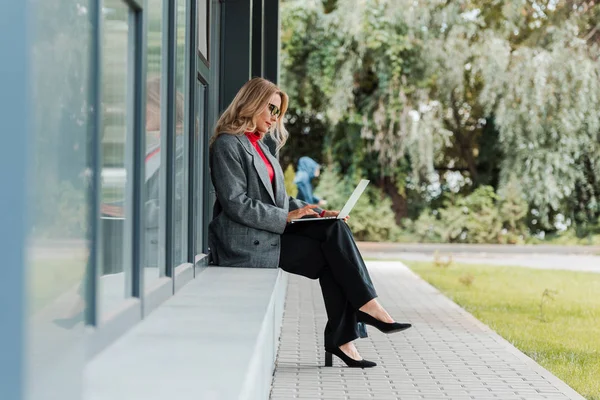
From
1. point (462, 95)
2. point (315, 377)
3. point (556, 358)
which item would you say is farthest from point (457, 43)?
point (315, 377)

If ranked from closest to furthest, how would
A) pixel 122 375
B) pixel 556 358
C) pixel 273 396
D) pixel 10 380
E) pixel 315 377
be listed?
pixel 10 380 → pixel 122 375 → pixel 273 396 → pixel 315 377 → pixel 556 358

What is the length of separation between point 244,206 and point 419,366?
4.12ft

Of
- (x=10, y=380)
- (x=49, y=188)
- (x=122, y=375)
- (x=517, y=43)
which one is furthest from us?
(x=517, y=43)

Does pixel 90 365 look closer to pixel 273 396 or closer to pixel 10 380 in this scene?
pixel 10 380

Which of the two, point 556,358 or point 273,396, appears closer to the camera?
point 273,396

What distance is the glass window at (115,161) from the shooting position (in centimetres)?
265

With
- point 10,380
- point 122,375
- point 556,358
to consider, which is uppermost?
point 10,380

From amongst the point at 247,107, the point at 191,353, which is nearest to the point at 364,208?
the point at 247,107

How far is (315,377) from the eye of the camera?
466 centimetres

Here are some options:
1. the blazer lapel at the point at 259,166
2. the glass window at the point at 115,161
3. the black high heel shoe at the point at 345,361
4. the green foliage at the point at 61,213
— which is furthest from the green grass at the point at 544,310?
the green foliage at the point at 61,213

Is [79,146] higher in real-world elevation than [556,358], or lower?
higher

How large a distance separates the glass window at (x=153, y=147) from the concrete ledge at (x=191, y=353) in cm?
20

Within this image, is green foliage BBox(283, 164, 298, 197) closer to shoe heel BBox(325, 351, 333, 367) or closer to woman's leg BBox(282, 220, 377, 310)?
shoe heel BBox(325, 351, 333, 367)

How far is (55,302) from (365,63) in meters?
18.5
